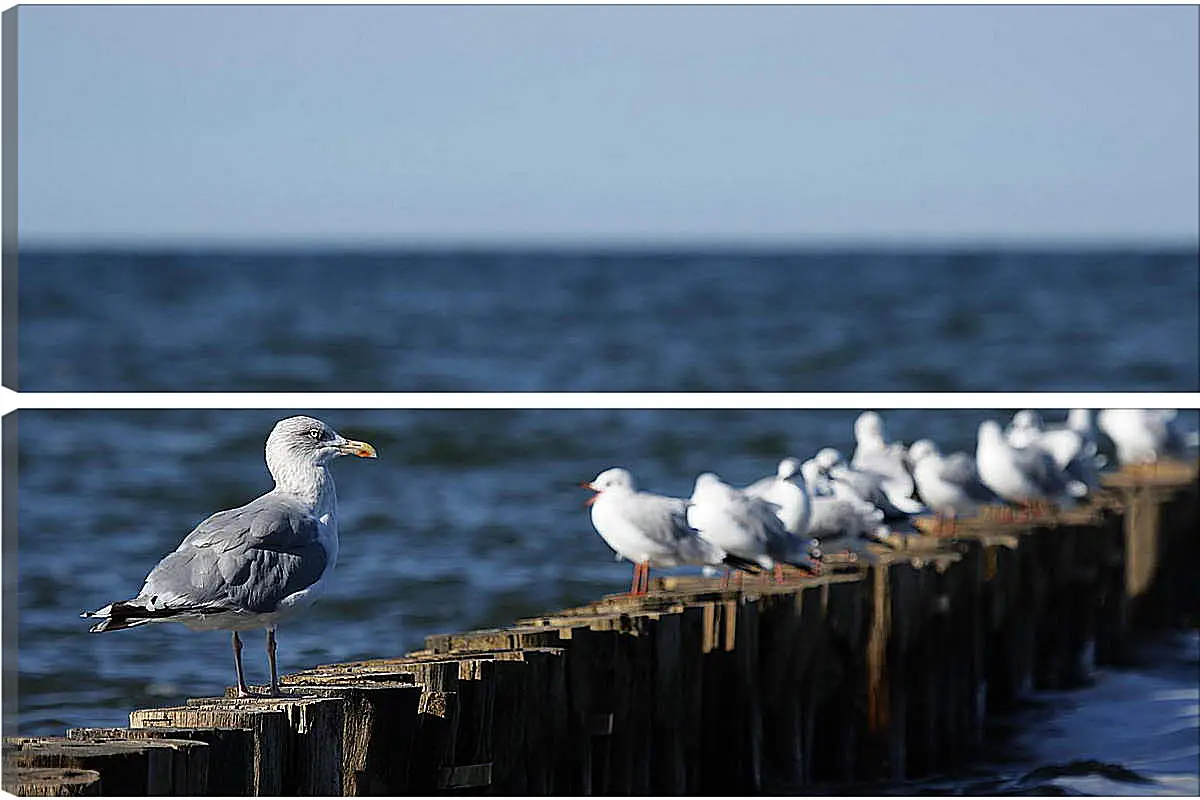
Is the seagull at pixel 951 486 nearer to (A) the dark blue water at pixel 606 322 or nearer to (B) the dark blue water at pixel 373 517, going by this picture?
(B) the dark blue water at pixel 373 517

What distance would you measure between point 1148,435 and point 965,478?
67.1 inches

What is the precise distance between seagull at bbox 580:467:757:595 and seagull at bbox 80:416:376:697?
1.51 meters

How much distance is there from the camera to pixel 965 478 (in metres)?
5.71

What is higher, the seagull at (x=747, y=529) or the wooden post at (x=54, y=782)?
the seagull at (x=747, y=529)

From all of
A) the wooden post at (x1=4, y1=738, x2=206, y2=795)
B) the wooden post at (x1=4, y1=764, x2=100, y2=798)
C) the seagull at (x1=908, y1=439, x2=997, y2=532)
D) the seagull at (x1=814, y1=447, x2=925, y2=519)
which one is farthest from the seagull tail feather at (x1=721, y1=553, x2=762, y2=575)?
→ the wooden post at (x1=4, y1=764, x2=100, y2=798)

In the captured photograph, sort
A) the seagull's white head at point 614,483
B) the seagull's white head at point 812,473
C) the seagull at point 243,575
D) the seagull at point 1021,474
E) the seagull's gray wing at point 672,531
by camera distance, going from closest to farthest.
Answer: the seagull at point 243,575
the seagull's gray wing at point 672,531
the seagull's white head at point 614,483
the seagull's white head at point 812,473
the seagull at point 1021,474

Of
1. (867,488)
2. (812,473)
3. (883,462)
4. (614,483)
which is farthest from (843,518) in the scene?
(883,462)

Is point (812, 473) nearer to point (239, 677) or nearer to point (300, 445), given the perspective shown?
point (300, 445)

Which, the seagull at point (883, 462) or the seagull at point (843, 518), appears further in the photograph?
the seagull at point (883, 462)

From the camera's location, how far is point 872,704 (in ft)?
15.3

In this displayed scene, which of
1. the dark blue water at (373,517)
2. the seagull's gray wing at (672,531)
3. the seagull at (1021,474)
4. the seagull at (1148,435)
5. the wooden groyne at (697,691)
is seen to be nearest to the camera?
the wooden groyne at (697,691)

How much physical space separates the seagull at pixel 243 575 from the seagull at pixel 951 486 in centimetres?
302

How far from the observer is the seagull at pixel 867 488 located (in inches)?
205

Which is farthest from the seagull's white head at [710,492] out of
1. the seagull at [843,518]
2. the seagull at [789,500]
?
the seagull at [843,518]
